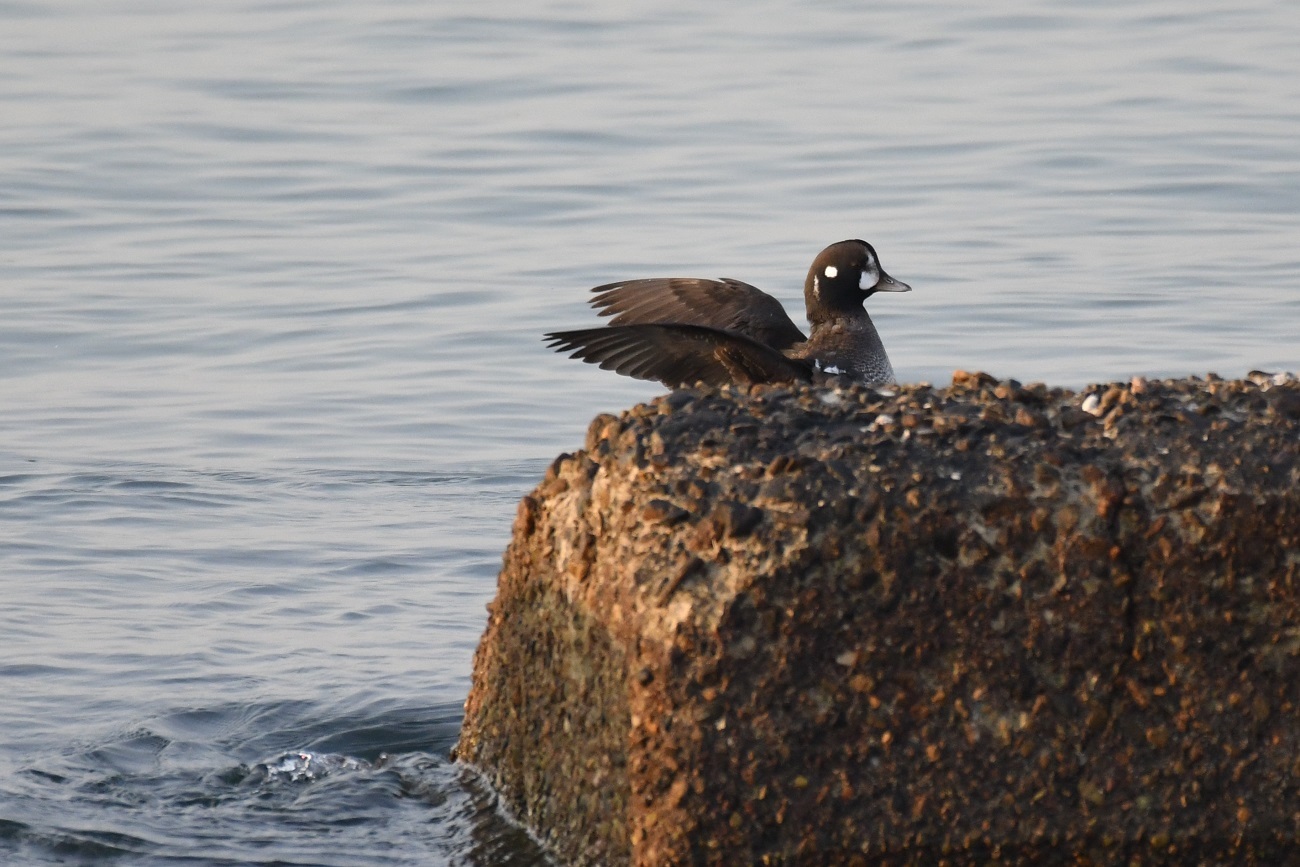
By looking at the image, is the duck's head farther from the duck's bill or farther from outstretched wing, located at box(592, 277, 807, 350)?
outstretched wing, located at box(592, 277, 807, 350)

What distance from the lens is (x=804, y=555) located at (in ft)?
9.79

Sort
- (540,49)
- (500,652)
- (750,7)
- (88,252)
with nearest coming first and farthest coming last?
(500,652) < (88,252) < (540,49) < (750,7)

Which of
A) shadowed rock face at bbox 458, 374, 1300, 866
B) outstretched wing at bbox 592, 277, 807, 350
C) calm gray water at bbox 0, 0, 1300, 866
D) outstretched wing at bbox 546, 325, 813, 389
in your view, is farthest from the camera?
outstretched wing at bbox 592, 277, 807, 350

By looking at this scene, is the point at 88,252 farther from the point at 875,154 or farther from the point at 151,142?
the point at 875,154

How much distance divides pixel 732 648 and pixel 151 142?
12060 mm

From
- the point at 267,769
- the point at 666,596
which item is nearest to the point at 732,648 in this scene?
the point at 666,596

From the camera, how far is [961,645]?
9.91 ft

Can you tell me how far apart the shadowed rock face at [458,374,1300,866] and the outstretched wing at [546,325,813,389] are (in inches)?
81.1

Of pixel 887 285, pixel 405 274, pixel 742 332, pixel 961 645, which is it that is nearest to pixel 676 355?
pixel 742 332

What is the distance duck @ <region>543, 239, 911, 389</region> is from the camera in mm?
5289

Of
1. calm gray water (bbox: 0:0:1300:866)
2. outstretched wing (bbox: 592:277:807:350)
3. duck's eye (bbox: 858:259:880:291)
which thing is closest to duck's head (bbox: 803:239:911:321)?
duck's eye (bbox: 858:259:880:291)

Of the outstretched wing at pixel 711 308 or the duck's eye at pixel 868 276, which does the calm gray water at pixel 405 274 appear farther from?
the duck's eye at pixel 868 276

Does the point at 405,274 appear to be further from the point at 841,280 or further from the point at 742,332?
A: the point at 742,332

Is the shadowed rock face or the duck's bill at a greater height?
the duck's bill
